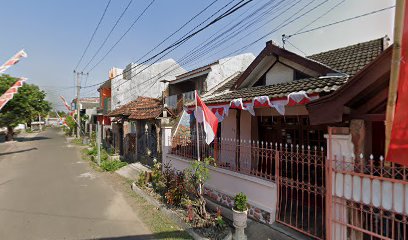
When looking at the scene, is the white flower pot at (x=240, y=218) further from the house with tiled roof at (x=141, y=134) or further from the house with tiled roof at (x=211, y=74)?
the house with tiled roof at (x=211, y=74)

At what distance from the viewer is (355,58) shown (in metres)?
7.50

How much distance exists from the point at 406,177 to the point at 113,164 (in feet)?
43.9

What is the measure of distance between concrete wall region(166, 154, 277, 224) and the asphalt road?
2.38 meters

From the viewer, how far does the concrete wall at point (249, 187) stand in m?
5.60

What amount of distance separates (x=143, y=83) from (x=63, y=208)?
16453 millimetres

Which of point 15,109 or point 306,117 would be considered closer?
point 306,117

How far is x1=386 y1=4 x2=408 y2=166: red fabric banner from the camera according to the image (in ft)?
8.23

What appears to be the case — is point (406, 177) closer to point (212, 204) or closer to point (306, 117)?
point (306, 117)

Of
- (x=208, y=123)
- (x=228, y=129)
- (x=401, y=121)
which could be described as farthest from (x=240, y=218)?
(x=228, y=129)

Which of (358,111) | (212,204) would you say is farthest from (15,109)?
(358,111)

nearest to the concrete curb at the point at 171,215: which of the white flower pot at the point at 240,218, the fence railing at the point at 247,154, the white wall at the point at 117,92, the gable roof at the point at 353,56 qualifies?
the white flower pot at the point at 240,218

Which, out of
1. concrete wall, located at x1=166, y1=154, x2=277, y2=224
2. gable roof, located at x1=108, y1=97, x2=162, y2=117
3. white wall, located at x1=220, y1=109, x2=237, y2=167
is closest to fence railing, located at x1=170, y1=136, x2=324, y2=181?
white wall, located at x1=220, y1=109, x2=237, y2=167

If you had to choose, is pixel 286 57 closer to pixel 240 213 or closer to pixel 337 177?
pixel 337 177

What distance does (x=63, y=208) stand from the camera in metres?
7.77
